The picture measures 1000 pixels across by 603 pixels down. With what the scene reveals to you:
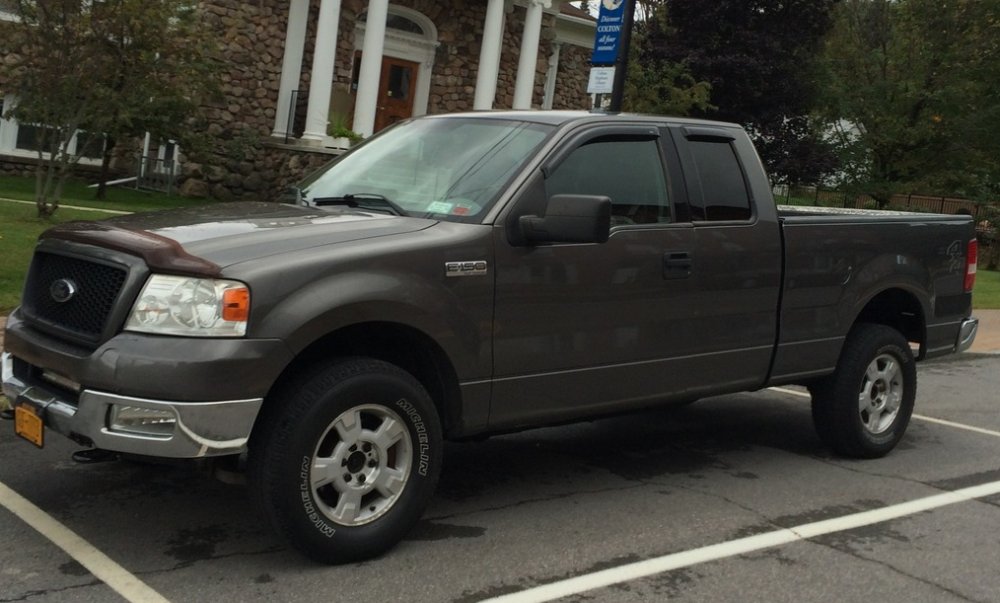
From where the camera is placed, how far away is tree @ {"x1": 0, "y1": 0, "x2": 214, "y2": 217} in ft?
39.6

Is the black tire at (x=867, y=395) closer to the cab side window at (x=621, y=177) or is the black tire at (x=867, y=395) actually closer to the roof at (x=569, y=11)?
the cab side window at (x=621, y=177)

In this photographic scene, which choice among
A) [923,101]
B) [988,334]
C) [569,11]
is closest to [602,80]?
[988,334]

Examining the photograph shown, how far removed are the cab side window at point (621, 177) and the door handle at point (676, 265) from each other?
196 millimetres

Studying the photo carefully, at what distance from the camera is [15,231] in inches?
476

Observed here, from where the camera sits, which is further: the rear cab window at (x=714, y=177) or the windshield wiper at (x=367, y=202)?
the rear cab window at (x=714, y=177)

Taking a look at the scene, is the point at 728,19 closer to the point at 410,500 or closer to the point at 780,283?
the point at 780,283

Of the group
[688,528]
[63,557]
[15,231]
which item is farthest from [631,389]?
[15,231]

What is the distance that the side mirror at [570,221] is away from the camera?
4617 millimetres

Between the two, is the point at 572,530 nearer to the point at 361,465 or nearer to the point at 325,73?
the point at 361,465

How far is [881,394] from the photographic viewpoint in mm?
6742

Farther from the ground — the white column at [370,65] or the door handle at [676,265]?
the white column at [370,65]

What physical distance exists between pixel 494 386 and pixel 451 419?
0.78 ft

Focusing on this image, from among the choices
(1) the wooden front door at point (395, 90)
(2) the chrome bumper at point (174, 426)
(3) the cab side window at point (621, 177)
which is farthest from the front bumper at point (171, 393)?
(1) the wooden front door at point (395, 90)

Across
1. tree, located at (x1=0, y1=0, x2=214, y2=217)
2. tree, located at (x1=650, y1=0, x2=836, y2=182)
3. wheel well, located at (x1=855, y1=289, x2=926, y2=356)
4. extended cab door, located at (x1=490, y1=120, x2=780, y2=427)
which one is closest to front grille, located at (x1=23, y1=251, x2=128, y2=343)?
extended cab door, located at (x1=490, y1=120, x2=780, y2=427)
